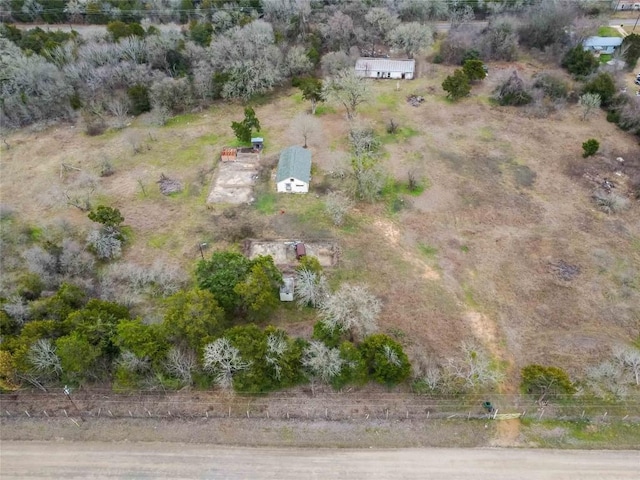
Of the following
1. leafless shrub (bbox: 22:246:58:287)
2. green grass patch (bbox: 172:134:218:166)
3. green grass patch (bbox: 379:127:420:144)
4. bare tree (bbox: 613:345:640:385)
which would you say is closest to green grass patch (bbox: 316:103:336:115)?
green grass patch (bbox: 379:127:420:144)

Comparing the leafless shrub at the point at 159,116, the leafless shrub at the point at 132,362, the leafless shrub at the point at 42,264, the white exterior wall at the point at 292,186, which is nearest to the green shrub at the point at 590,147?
the white exterior wall at the point at 292,186

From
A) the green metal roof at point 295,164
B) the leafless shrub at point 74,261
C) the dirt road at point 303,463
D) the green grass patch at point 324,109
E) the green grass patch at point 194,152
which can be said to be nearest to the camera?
the dirt road at point 303,463

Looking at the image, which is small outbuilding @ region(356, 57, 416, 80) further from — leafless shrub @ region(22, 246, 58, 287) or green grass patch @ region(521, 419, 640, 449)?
green grass patch @ region(521, 419, 640, 449)

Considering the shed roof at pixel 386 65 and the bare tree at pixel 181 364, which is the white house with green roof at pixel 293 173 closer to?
the bare tree at pixel 181 364

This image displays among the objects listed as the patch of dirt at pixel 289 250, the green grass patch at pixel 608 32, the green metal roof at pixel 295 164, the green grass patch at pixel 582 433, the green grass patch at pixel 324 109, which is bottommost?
the green grass patch at pixel 582 433

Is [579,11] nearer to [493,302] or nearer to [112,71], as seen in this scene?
[493,302]

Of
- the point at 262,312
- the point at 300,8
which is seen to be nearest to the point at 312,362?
the point at 262,312

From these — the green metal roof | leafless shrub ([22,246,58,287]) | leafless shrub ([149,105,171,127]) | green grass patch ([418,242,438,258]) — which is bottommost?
green grass patch ([418,242,438,258])
